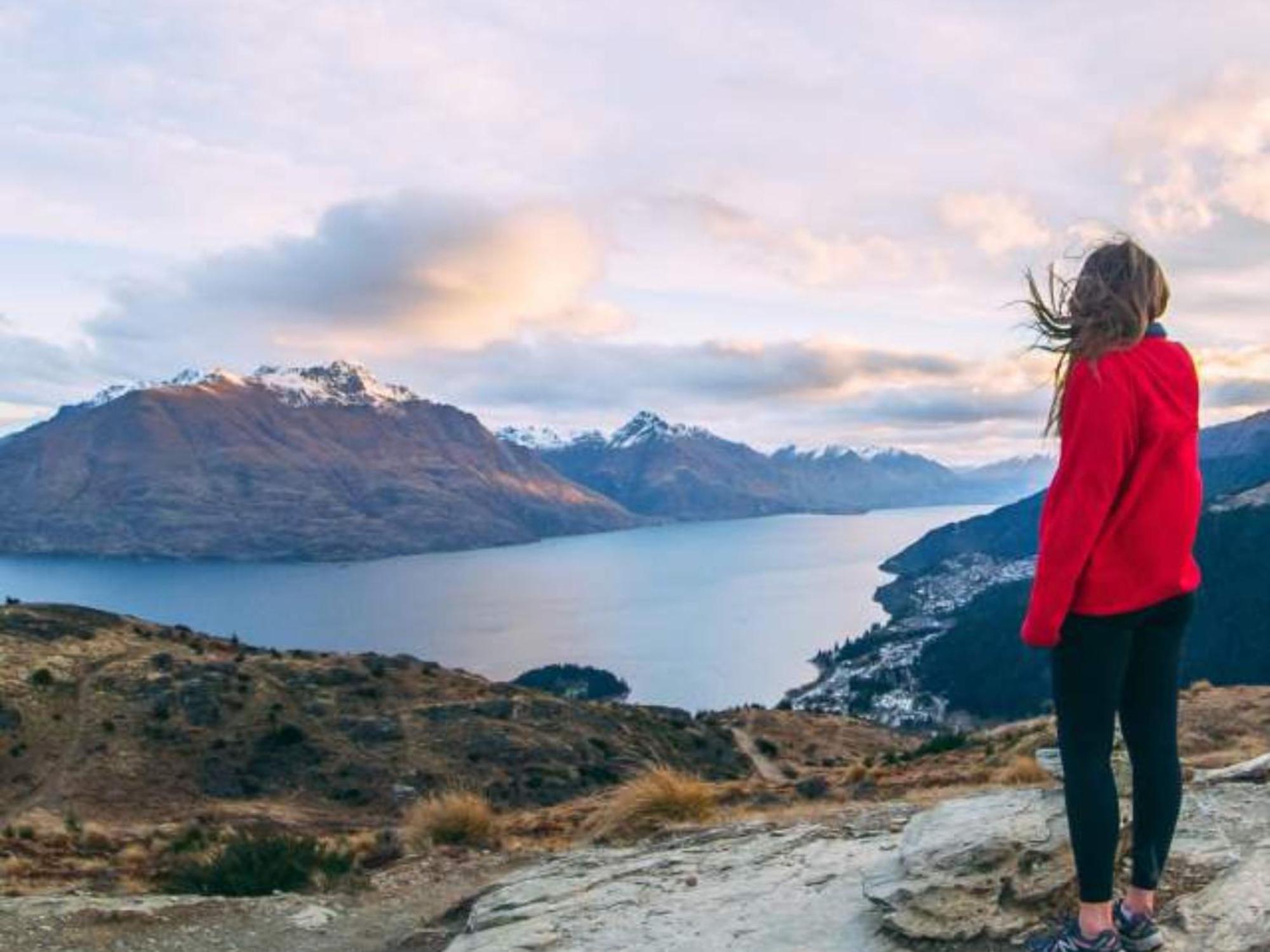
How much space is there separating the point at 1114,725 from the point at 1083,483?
3.60 ft

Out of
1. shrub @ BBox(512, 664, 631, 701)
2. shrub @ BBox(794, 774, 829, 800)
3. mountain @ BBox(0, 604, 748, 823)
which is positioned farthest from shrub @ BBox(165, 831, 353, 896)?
shrub @ BBox(512, 664, 631, 701)

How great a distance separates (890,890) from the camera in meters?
6.05

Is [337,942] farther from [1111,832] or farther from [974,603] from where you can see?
[974,603]

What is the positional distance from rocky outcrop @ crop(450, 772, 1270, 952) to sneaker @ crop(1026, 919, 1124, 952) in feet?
1.78

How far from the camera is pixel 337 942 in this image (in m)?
8.38

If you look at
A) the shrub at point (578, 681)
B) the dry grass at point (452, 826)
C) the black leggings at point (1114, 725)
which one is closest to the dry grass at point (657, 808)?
the dry grass at point (452, 826)

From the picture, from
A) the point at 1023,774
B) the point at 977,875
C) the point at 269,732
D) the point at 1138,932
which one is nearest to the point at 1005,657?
the point at 269,732

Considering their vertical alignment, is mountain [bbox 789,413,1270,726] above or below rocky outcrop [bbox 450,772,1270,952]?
below

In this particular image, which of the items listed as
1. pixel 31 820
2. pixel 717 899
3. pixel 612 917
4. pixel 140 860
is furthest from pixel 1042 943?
pixel 31 820

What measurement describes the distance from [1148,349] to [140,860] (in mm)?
16130

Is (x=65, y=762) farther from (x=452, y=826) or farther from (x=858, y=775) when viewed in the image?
(x=858, y=775)

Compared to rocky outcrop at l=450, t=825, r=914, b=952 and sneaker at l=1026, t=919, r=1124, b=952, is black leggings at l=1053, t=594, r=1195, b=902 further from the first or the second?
rocky outcrop at l=450, t=825, r=914, b=952

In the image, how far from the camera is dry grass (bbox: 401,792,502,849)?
13.0 meters

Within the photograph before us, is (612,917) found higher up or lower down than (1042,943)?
lower down
